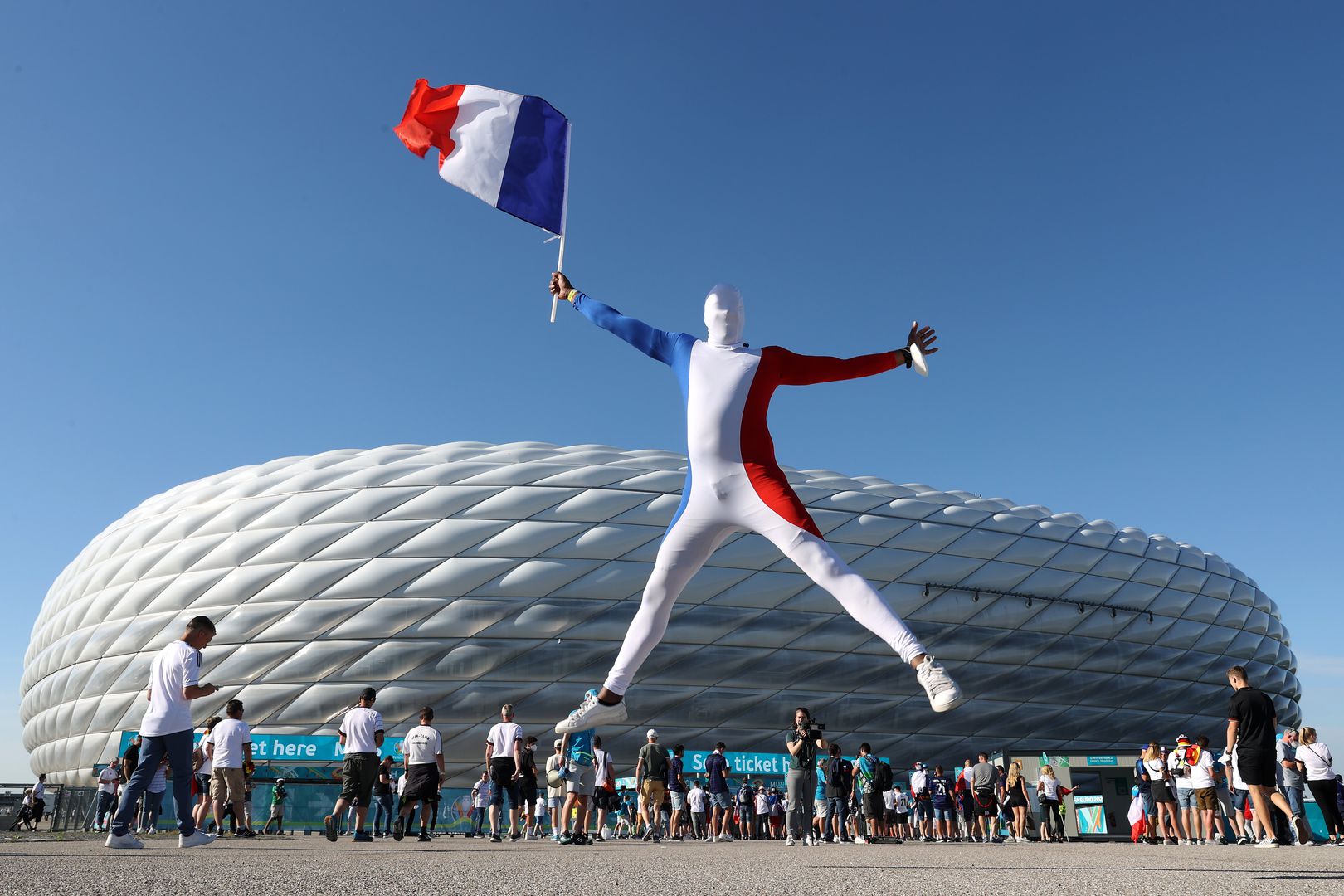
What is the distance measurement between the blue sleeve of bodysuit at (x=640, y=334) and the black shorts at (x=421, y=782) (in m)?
5.56

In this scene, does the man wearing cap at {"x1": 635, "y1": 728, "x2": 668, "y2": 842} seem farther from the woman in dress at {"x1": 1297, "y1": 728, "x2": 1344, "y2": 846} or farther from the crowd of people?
the woman in dress at {"x1": 1297, "y1": 728, "x2": 1344, "y2": 846}

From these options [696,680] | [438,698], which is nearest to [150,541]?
[438,698]

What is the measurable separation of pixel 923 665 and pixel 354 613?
20.8 m

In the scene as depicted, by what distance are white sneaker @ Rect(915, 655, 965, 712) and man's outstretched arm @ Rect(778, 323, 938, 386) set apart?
1.28 metres

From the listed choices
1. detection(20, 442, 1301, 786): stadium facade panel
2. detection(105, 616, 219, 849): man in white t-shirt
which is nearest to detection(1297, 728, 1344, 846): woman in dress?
detection(105, 616, 219, 849): man in white t-shirt

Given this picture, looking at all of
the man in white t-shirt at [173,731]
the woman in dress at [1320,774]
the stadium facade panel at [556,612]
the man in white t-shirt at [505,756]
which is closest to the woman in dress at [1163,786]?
the woman in dress at [1320,774]

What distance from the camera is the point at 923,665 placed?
345 cm

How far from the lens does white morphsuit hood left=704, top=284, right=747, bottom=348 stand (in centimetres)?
414

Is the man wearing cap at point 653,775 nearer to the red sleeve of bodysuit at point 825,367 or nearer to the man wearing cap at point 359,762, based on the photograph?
the man wearing cap at point 359,762

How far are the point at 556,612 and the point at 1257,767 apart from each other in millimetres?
17578

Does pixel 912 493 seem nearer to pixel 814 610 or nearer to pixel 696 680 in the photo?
pixel 814 610

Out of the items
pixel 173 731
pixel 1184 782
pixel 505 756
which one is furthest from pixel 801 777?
pixel 173 731

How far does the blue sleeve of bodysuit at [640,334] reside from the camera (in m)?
4.23

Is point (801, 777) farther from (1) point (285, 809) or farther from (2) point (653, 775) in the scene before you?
(1) point (285, 809)
